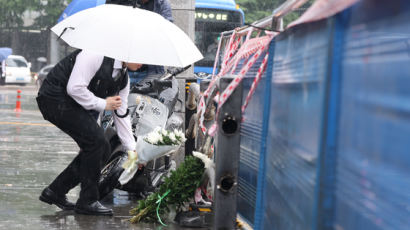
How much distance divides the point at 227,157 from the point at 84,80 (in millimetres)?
2007

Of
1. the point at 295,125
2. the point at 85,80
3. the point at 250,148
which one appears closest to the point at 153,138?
the point at 85,80

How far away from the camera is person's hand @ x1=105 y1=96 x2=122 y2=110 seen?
667cm

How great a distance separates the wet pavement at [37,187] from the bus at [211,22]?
406 inches

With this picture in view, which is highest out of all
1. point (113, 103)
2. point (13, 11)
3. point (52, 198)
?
point (13, 11)

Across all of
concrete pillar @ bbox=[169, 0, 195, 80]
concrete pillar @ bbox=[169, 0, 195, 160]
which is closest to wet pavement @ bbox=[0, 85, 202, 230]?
concrete pillar @ bbox=[169, 0, 195, 160]

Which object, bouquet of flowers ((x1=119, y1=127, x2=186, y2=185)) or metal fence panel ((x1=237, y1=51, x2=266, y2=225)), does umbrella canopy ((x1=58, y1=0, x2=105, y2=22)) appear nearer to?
bouquet of flowers ((x1=119, y1=127, x2=186, y2=185))

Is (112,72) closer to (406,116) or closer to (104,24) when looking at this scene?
(104,24)

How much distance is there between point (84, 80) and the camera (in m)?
6.47

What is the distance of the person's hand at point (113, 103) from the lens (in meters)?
6.67

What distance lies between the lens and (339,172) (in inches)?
120

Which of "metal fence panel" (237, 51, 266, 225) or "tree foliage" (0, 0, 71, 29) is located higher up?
"tree foliage" (0, 0, 71, 29)

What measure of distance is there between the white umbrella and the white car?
42992mm

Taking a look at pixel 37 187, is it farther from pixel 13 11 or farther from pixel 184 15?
pixel 13 11

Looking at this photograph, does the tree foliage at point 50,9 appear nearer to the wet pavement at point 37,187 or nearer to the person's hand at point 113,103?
the wet pavement at point 37,187
